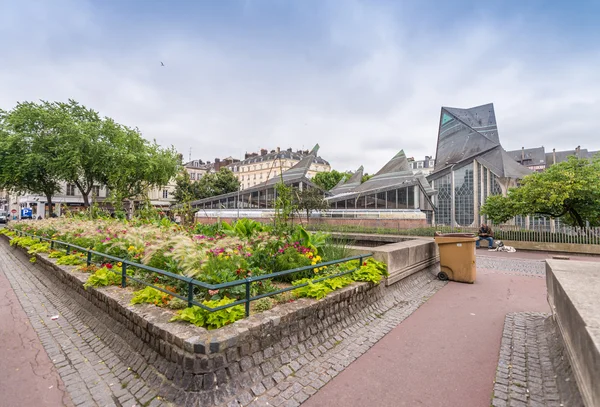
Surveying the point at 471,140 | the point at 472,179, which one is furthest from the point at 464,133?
the point at 472,179

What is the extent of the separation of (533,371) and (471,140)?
162 feet

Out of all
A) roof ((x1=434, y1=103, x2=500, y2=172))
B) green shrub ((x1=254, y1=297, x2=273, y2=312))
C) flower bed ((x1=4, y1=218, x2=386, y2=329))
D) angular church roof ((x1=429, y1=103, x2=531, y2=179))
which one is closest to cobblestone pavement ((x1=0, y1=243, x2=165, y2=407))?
flower bed ((x1=4, y1=218, x2=386, y2=329))

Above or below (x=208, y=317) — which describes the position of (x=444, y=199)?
above

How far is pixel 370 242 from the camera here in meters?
10.3

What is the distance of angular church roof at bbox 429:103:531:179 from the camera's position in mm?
38906

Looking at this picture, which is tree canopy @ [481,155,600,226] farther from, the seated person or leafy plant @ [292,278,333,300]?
leafy plant @ [292,278,333,300]

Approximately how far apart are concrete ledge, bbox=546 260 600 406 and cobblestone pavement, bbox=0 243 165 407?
319 centimetres

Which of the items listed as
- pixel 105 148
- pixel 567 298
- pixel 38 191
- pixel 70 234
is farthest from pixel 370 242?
pixel 38 191

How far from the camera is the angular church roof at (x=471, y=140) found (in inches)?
1532

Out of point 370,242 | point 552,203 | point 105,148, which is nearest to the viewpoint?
point 370,242

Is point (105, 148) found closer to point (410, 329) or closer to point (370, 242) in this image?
point (370, 242)

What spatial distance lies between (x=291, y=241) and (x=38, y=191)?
3241 centimetres

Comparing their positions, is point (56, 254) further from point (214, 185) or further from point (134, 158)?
point (214, 185)

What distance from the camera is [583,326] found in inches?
85.7
